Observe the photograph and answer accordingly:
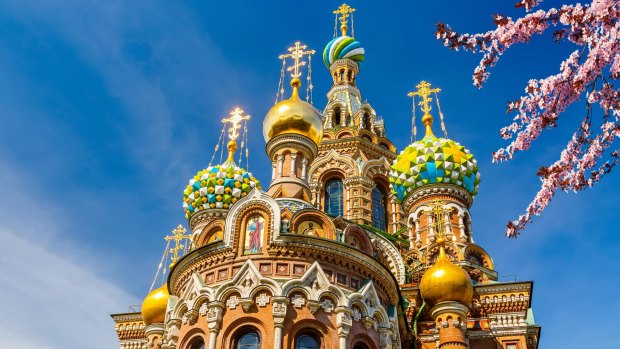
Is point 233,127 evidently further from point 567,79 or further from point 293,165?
point 567,79

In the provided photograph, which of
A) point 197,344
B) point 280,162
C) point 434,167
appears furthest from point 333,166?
point 197,344

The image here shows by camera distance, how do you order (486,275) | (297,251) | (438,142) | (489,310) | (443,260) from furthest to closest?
1. (438,142)
2. (486,275)
3. (489,310)
4. (443,260)
5. (297,251)

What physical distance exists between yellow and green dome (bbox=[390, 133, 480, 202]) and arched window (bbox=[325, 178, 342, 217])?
78.3 inches

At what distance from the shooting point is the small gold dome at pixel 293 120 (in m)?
14.1

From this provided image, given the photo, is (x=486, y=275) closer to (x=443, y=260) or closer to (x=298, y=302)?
(x=443, y=260)

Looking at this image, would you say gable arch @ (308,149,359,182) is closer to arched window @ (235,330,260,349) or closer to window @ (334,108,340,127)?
window @ (334,108,340,127)

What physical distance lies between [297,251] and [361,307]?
1365mm

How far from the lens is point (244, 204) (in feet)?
37.0

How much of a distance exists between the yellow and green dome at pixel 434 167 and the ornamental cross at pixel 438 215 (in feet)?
2.71

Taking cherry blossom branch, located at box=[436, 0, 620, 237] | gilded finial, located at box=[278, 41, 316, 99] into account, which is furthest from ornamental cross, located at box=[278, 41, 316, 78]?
cherry blossom branch, located at box=[436, 0, 620, 237]

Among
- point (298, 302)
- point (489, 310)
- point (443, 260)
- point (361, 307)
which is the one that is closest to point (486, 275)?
point (489, 310)

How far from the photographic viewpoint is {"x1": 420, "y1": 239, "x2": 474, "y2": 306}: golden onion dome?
12.0m

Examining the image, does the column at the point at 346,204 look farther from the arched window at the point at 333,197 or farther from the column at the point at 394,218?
the column at the point at 394,218

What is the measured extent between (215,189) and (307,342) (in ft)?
32.0
